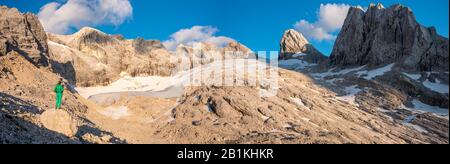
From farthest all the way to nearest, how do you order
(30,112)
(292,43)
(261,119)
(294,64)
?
(292,43) < (294,64) < (261,119) < (30,112)

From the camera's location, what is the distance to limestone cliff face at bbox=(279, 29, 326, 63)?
133700 mm

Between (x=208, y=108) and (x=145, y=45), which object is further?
(x=145, y=45)

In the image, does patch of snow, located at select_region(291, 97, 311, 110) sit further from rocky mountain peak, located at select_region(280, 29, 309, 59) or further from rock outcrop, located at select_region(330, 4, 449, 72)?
rocky mountain peak, located at select_region(280, 29, 309, 59)

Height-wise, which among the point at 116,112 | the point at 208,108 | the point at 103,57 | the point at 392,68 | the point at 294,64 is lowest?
the point at 116,112

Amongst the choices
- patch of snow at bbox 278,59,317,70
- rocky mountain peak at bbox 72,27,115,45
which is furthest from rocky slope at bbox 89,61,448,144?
patch of snow at bbox 278,59,317,70

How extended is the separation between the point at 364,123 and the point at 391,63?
45922mm

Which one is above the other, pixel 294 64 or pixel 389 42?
pixel 389 42

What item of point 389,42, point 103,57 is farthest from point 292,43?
point 103,57

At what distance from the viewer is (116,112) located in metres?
47.7

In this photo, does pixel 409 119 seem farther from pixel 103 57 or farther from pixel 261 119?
pixel 103 57

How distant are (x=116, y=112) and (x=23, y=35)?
14985 mm

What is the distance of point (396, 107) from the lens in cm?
6225

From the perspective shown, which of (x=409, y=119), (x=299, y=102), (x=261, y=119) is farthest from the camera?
(x=409, y=119)
